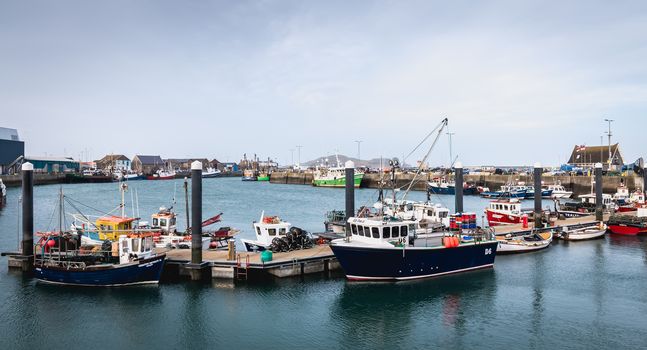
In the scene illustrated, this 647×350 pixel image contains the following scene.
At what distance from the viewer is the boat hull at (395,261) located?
28.6 metres

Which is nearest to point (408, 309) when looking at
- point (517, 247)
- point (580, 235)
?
point (517, 247)

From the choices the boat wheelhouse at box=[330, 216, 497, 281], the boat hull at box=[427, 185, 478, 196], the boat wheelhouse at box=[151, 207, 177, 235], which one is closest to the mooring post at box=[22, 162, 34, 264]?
the boat wheelhouse at box=[151, 207, 177, 235]

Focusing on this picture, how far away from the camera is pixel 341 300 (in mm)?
26859

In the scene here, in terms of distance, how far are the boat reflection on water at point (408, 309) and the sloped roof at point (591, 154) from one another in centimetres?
11521

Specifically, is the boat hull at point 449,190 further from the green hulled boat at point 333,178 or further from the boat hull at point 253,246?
the boat hull at point 253,246

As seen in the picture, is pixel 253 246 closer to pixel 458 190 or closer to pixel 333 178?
pixel 458 190

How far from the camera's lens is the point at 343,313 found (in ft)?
82.2

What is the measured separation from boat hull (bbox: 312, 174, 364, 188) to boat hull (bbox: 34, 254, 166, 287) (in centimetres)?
10969

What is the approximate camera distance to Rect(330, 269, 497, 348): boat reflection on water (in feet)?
72.8

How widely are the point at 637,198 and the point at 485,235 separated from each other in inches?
1550

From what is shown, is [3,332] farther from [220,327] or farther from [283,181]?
[283,181]

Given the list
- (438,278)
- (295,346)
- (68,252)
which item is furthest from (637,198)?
(68,252)

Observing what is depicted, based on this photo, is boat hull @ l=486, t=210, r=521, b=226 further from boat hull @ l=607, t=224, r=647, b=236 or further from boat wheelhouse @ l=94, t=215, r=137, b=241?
boat wheelhouse @ l=94, t=215, r=137, b=241

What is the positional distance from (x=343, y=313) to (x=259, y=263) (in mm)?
6846
